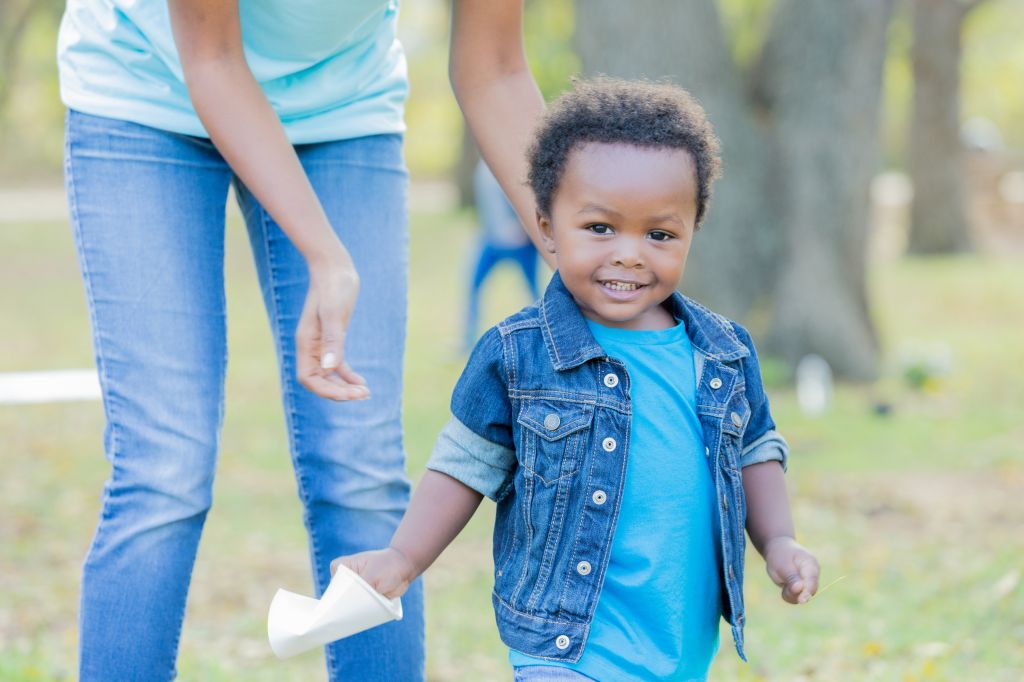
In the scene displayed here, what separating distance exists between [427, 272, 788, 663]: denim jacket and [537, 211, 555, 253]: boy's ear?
0.10 metres

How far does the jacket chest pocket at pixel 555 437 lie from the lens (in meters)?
2.11

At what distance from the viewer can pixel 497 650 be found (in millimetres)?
4016

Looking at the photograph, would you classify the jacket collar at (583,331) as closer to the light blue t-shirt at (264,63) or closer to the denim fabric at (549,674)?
the denim fabric at (549,674)

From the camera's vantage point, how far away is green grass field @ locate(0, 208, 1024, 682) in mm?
3889

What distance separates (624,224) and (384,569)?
0.65 meters

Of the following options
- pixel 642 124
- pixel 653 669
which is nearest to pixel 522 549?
pixel 653 669

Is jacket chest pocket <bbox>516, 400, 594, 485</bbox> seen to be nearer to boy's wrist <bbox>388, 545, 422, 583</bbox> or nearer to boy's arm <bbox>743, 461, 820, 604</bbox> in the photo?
boy's wrist <bbox>388, 545, 422, 583</bbox>

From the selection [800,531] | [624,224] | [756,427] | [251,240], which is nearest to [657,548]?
[756,427]

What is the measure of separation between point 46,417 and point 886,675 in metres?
5.86

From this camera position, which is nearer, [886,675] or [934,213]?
[886,675]

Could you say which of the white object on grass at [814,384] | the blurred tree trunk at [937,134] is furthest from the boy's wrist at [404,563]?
the blurred tree trunk at [937,134]

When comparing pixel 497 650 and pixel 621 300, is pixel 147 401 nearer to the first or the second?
pixel 621 300

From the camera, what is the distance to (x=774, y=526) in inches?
88.3

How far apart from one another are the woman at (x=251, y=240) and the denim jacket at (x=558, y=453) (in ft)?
0.76
